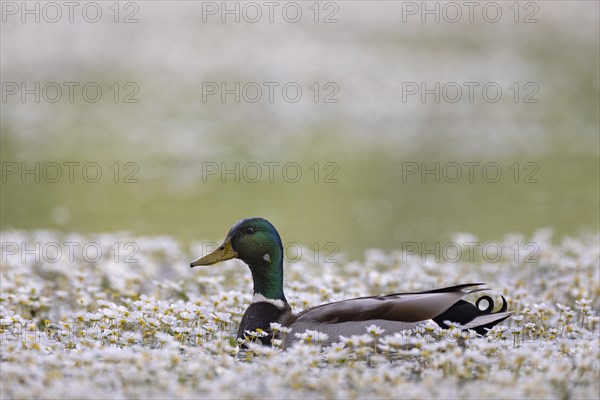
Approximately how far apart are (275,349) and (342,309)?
0.61m

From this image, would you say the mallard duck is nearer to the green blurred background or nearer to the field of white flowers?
the field of white flowers

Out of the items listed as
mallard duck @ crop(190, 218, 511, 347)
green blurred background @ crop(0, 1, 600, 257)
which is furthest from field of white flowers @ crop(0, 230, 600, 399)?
green blurred background @ crop(0, 1, 600, 257)

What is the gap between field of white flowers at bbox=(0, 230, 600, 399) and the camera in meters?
5.52

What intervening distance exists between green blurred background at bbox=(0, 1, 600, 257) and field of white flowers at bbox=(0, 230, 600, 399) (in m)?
3.14

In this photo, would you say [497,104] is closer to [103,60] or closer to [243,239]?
[103,60]

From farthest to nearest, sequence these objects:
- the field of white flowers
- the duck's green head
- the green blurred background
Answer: the green blurred background
the duck's green head
the field of white flowers

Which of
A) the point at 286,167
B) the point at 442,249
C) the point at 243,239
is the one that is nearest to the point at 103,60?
the point at 286,167

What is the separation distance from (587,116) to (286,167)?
11.7m

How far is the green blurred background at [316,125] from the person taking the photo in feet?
51.6

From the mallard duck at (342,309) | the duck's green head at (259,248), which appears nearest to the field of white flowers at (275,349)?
the mallard duck at (342,309)

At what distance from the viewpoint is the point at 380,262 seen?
10.5 metres

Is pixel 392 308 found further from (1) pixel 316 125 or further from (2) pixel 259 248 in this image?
(1) pixel 316 125

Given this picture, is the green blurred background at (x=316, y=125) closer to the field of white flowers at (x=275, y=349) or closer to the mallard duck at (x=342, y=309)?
the field of white flowers at (x=275, y=349)

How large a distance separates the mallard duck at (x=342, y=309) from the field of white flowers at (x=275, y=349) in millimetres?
135
